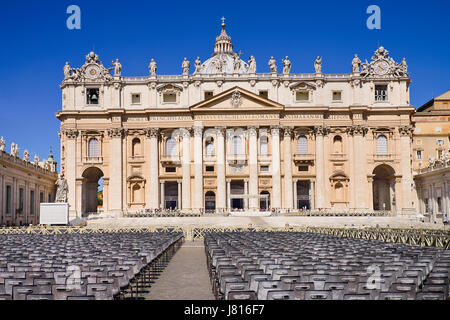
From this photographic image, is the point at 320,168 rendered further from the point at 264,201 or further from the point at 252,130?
the point at 252,130

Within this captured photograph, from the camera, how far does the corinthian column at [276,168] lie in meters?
81.7

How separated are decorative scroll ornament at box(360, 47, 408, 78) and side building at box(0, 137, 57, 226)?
179 feet

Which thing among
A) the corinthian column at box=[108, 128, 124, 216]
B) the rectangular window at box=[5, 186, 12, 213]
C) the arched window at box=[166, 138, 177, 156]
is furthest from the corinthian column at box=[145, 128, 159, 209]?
the rectangular window at box=[5, 186, 12, 213]

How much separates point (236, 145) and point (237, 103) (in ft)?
22.5

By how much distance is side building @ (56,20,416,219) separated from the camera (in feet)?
271

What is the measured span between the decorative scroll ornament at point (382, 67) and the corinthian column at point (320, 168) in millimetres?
12575

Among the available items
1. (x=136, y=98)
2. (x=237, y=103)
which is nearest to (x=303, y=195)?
(x=237, y=103)

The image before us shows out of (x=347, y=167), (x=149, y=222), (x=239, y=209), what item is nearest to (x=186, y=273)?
(x=149, y=222)

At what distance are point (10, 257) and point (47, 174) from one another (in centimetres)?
6723

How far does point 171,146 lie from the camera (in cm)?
8525

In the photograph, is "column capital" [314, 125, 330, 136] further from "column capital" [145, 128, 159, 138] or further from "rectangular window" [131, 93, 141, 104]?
"rectangular window" [131, 93, 141, 104]

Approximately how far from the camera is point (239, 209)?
81812 millimetres
